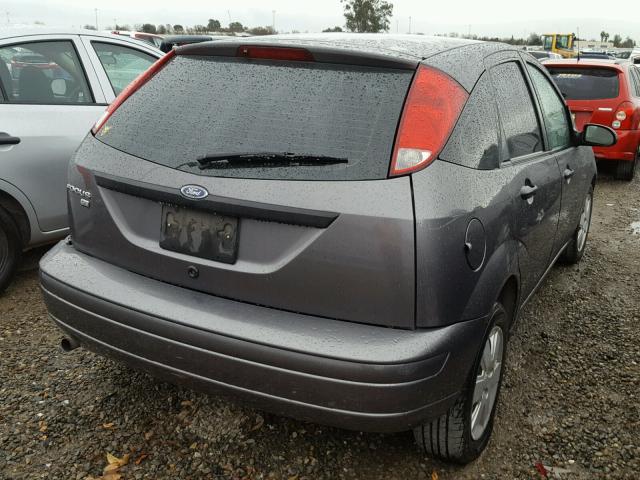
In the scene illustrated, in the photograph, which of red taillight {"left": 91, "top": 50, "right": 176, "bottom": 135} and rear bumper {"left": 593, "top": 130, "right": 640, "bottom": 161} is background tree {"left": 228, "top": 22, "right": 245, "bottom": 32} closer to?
rear bumper {"left": 593, "top": 130, "right": 640, "bottom": 161}

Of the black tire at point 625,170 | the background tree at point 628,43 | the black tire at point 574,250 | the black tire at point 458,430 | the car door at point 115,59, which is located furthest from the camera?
the background tree at point 628,43

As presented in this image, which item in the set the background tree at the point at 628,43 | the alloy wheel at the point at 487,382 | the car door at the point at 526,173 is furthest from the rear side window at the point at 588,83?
the background tree at the point at 628,43

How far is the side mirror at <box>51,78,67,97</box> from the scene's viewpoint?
13.6 feet

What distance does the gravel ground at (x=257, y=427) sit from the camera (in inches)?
95.0

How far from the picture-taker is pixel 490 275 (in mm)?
2158

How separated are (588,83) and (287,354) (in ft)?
24.4

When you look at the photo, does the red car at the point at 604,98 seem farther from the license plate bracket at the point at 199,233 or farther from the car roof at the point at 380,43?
the license plate bracket at the point at 199,233

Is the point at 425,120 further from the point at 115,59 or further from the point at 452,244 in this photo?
the point at 115,59

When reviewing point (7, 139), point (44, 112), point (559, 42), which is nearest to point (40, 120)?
point (44, 112)

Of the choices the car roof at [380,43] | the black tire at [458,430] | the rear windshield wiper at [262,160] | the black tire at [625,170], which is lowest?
the black tire at [625,170]

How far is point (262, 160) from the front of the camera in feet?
6.61

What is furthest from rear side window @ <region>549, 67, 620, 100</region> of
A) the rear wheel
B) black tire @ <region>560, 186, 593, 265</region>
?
black tire @ <region>560, 186, 593, 265</region>

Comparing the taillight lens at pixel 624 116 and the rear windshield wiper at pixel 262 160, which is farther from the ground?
the rear windshield wiper at pixel 262 160

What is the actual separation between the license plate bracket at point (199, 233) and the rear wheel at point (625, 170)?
764 cm
